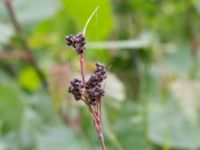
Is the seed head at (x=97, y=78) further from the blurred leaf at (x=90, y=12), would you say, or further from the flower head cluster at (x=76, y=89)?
the blurred leaf at (x=90, y=12)

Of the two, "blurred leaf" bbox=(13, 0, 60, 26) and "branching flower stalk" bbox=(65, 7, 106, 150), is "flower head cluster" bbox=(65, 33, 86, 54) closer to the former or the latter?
"branching flower stalk" bbox=(65, 7, 106, 150)

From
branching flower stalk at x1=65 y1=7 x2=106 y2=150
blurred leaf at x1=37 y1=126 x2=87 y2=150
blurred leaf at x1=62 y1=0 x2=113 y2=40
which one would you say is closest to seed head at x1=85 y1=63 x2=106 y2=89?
branching flower stalk at x1=65 y1=7 x2=106 y2=150

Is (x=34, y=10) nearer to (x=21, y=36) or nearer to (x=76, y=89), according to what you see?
(x=21, y=36)

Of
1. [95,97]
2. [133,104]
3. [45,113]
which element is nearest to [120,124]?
[133,104]

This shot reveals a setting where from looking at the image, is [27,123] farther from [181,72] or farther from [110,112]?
[181,72]

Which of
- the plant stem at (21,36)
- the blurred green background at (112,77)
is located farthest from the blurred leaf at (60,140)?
the plant stem at (21,36)

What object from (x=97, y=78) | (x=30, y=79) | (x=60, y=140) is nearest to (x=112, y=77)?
(x=60, y=140)
